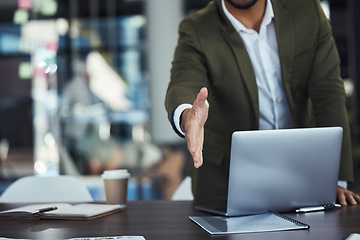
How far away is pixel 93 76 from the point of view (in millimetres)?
6457

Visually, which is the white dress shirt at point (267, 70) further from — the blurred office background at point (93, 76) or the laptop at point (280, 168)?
the blurred office background at point (93, 76)

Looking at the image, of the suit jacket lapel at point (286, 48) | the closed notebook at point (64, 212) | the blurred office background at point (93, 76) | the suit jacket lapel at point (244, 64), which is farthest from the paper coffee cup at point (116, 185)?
the blurred office background at point (93, 76)

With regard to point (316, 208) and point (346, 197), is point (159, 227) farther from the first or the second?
point (346, 197)

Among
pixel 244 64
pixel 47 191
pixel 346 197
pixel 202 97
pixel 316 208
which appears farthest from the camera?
pixel 47 191

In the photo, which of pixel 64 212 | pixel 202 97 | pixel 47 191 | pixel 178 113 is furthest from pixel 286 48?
pixel 47 191

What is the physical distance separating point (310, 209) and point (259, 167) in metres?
0.24

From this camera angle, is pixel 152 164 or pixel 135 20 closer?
pixel 152 164

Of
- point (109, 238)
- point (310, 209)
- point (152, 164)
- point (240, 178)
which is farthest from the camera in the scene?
point (152, 164)

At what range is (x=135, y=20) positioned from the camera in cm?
639

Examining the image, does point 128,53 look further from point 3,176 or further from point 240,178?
point 240,178

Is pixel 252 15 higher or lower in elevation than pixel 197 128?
higher

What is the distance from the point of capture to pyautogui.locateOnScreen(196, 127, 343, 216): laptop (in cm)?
129

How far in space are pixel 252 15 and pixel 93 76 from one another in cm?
475

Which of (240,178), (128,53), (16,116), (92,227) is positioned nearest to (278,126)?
(240,178)
